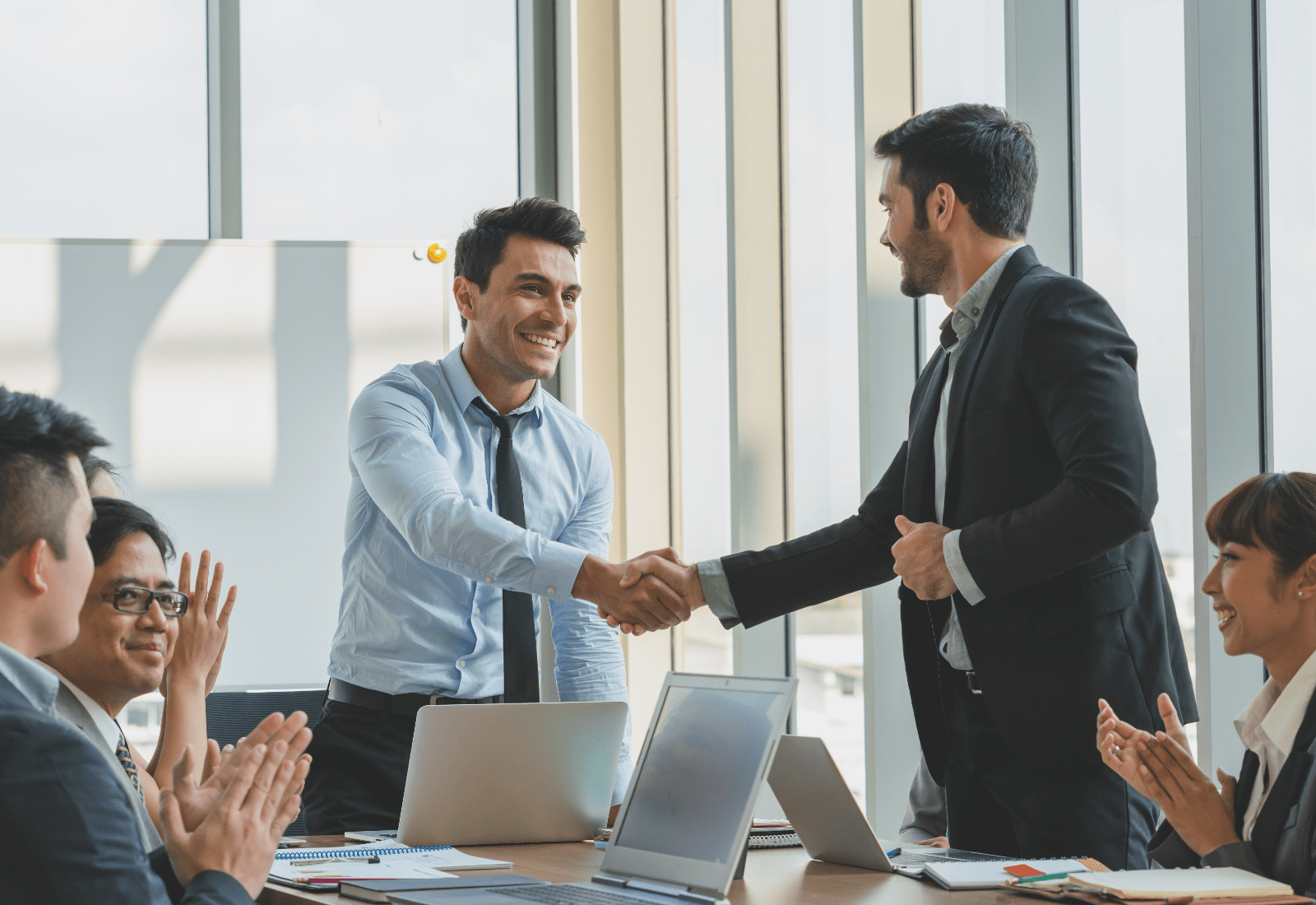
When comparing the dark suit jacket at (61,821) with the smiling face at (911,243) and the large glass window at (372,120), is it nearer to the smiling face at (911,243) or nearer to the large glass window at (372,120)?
the smiling face at (911,243)

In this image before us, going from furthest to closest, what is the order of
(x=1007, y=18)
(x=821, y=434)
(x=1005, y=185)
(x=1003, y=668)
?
1. (x=821, y=434)
2. (x=1007, y=18)
3. (x=1005, y=185)
4. (x=1003, y=668)

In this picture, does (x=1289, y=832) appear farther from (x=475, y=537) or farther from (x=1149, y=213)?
(x=475, y=537)

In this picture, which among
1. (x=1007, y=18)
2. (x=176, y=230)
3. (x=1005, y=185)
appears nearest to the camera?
(x=1005, y=185)

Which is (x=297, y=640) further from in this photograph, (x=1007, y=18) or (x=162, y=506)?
(x=1007, y=18)

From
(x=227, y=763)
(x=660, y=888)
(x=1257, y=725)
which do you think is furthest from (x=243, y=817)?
(x=1257, y=725)

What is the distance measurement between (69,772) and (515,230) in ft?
6.32

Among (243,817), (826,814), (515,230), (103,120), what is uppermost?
(103,120)

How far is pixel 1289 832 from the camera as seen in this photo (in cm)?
162

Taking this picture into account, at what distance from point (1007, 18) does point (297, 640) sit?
2666 mm

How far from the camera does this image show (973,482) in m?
2.21

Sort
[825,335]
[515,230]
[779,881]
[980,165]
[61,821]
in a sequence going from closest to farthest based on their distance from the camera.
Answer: [61,821] < [779,881] < [980,165] < [515,230] < [825,335]

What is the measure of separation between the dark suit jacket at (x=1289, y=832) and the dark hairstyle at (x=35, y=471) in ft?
4.73

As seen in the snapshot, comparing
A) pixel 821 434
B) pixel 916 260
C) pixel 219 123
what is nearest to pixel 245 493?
pixel 219 123

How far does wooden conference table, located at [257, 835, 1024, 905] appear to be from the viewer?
1615 millimetres
